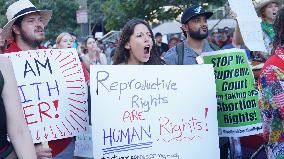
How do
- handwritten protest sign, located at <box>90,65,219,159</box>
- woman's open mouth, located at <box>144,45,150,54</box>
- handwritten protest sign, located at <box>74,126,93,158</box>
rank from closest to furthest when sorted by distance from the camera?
1. handwritten protest sign, located at <box>90,65,219,159</box>
2. woman's open mouth, located at <box>144,45,150,54</box>
3. handwritten protest sign, located at <box>74,126,93,158</box>

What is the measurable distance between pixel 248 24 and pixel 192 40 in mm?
545

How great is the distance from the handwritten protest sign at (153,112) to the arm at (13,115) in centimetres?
125

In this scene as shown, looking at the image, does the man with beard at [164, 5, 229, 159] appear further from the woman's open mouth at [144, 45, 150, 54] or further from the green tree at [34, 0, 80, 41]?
the green tree at [34, 0, 80, 41]

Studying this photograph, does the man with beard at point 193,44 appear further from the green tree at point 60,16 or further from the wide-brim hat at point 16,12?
the green tree at point 60,16

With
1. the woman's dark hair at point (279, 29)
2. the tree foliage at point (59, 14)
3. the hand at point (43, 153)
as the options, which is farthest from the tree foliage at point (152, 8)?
the hand at point (43, 153)

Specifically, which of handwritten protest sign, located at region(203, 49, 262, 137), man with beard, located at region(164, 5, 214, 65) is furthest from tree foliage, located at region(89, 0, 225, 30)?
handwritten protest sign, located at region(203, 49, 262, 137)

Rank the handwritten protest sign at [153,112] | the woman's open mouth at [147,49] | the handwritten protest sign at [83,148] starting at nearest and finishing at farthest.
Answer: the handwritten protest sign at [153,112]
the woman's open mouth at [147,49]
the handwritten protest sign at [83,148]

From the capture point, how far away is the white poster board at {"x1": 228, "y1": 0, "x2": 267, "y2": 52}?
469 centimetres

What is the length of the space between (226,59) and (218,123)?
0.55 metres

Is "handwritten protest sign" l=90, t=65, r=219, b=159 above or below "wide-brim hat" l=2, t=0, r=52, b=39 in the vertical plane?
below

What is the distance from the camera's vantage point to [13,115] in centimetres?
230

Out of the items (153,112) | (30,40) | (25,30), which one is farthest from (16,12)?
(153,112)

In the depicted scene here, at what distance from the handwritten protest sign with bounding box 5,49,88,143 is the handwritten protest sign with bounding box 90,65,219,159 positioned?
0.38 meters

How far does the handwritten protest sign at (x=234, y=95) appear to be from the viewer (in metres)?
4.41
